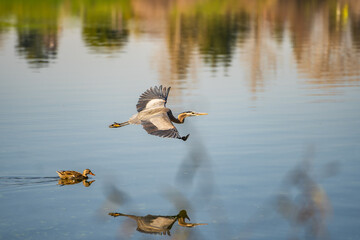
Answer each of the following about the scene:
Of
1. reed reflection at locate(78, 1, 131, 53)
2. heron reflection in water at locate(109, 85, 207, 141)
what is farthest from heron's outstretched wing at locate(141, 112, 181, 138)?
reed reflection at locate(78, 1, 131, 53)

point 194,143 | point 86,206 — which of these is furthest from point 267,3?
point 86,206

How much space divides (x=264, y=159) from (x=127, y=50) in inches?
903

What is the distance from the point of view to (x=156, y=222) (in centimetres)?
1071

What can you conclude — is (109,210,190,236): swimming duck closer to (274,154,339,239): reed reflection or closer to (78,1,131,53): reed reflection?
(274,154,339,239): reed reflection

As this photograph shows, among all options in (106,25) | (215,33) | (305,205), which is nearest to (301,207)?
(305,205)

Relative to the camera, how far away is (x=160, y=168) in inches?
542

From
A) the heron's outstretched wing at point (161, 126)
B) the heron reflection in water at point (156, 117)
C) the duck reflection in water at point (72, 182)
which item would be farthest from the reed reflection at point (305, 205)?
the duck reflection in water at point (72, 182)

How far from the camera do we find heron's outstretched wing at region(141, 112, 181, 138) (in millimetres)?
11938

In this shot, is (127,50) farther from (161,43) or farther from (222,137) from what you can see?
(222,137)

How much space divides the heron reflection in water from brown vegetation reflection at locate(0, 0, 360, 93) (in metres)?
8.28

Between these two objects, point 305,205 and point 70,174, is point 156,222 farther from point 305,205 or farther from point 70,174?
point 70,174

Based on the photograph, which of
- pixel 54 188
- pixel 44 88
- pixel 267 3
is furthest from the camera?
pixel 267 3

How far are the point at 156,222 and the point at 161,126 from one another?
2.33 m

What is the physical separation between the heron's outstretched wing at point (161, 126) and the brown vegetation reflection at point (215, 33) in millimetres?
9925
